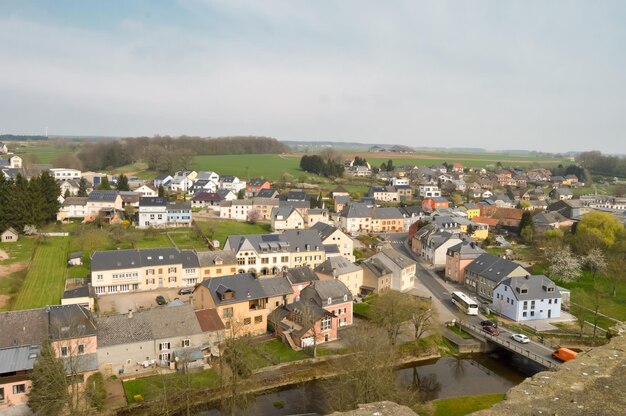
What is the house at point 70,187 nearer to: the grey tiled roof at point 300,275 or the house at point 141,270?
the house at point 141,270

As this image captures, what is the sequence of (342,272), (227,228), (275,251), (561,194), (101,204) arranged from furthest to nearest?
(561,194) < (101,204) < (227,228) < (275,251) < (342,272)

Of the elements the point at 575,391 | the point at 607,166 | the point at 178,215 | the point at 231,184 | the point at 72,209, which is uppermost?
the point at 607,166

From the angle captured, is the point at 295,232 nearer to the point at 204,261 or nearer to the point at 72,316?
the point at 204,261

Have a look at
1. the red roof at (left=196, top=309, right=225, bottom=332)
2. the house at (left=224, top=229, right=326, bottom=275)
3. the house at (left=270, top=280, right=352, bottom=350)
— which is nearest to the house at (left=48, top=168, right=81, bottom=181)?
the house at (left=224, top=229, right=326, bottom=275)

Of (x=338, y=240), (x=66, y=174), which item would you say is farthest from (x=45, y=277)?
(x=66, y=174)

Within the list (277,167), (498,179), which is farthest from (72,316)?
(498,179)

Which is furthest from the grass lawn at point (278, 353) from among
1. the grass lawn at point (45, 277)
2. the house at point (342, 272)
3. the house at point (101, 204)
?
the house at point (101, 204)

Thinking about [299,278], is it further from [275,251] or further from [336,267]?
[275,251]
